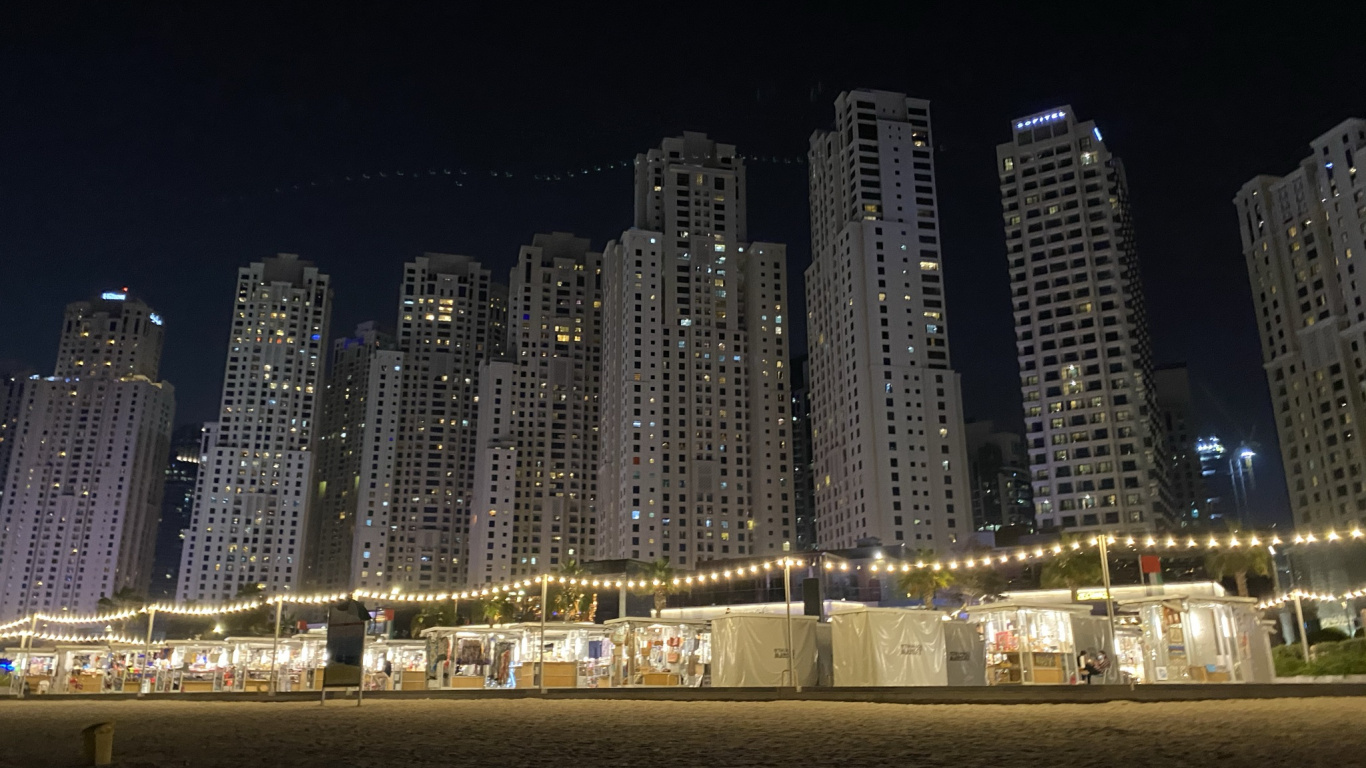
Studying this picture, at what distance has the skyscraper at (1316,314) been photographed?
104m

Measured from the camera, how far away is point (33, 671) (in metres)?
45.7

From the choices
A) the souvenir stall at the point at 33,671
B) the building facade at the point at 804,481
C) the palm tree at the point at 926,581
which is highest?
the building facade at the point at 804,481

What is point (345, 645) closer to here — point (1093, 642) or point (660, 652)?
point (660, 652)

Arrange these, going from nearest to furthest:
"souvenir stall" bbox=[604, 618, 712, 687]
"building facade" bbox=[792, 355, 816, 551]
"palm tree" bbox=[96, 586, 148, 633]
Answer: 1. "souvenir stall" bbox=[604, 618, 712, 687]
2. "palm tree" bbox=[96, 586, 148, 633]
3. "building facade" bbox=[792, 355, 816, 551]

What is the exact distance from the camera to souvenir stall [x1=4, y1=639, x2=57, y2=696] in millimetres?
42228

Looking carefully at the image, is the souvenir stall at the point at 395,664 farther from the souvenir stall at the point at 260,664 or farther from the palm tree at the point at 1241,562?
the palm tree at the point at 1241,562

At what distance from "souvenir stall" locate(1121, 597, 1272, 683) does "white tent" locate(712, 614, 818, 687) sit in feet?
31.5

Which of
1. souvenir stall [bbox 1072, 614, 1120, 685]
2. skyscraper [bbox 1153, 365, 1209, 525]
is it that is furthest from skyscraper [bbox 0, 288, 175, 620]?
skyscraper [bbox 1153, 365, 1209, 525]

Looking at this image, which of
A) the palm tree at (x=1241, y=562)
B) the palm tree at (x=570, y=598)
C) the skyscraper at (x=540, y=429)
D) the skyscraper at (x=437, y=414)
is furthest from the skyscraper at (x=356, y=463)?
the palm tree at (x=1241, y=562)

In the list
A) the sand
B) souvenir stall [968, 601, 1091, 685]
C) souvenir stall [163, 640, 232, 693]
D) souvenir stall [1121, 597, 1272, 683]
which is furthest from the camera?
souvenir stall [163, 640, 232, 693]

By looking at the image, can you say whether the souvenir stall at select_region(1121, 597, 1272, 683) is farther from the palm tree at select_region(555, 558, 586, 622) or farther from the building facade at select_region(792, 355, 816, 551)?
the building facade at select_region(792, 355, 816, 551)

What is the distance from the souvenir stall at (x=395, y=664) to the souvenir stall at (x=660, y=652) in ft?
28.3

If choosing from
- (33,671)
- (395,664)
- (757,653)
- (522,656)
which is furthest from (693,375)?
Result: (757,653)

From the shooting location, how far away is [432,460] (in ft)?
509
